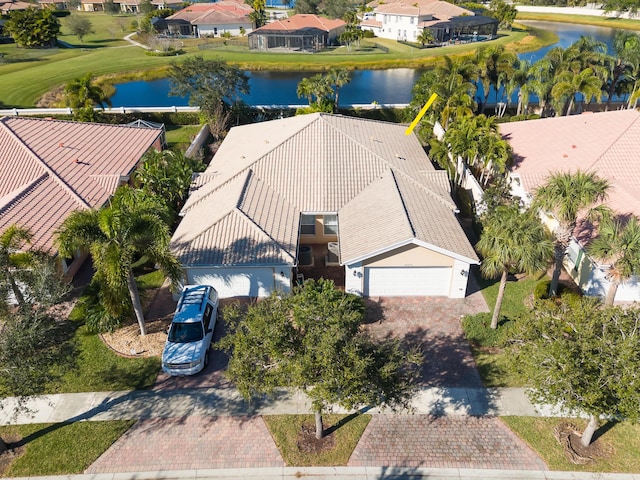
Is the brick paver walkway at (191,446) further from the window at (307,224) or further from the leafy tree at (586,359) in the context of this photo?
the window at (307,224)

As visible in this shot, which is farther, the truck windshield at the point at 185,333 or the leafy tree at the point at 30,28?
the leafy tree at the point at 30,28

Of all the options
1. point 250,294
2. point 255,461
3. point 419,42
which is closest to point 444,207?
point 250,294

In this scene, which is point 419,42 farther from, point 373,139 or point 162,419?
point 162,419

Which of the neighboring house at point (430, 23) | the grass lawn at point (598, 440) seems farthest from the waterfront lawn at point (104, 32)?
the grass lawn at point (598, 440)

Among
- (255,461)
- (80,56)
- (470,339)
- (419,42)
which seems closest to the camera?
(255,461)

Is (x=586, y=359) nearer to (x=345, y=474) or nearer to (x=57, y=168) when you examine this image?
(x=345, y=474)

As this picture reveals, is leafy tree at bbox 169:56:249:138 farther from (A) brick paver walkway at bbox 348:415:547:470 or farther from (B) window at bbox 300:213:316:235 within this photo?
(A) brick paver walkway at bbox 348:415:547:470
